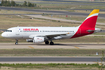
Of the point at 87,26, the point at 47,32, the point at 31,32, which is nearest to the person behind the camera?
the point at 31,32

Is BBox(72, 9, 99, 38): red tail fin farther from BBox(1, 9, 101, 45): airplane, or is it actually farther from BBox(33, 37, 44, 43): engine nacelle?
BBox(33, 37, 44, 43): engine nacelle

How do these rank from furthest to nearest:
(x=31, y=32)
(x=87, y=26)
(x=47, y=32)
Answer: (x=87, y=26), (x=47, y=32), (x=31, y=32)

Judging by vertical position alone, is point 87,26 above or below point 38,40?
above

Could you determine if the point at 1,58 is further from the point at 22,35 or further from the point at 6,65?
the point at 22,35

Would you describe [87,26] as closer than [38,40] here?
No

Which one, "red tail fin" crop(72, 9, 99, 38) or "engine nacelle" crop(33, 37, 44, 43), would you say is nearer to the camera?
"engine nacelle" crop(33, 37, 44, 43)

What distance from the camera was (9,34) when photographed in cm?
4656

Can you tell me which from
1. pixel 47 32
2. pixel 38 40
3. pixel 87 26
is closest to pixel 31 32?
pixel 38 40

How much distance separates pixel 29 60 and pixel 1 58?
4.50 meters

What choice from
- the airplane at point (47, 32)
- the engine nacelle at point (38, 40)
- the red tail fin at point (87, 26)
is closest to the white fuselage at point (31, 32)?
the airplane at point (47, 32)

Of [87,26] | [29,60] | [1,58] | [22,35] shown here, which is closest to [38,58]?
[29,60]

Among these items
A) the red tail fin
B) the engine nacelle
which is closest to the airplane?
the red tail fin

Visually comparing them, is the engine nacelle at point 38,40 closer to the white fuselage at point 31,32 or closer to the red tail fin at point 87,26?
the white fuselage at point 31,32

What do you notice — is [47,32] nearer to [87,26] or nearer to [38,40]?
[38,40]
